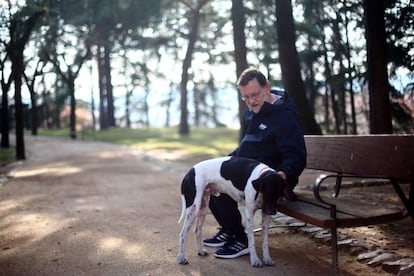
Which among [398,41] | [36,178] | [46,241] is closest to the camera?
[46,241]

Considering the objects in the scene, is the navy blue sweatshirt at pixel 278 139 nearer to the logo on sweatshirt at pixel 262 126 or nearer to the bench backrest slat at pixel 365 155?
the logo on sweatshirt at pixel 262 126

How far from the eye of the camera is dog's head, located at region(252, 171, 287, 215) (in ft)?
13.1

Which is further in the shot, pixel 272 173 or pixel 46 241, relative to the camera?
pixel 46 241

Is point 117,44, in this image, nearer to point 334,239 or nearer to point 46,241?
point 46,241

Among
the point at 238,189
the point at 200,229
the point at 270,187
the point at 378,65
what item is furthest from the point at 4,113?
the point at 270,187

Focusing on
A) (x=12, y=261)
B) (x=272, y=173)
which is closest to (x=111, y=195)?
(x=12, y=261)

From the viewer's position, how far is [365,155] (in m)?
4.85

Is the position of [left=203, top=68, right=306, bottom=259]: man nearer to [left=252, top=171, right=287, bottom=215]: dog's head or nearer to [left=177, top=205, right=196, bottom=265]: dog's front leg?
[left=252, top=171, right=287, bottom=215]: dog's head

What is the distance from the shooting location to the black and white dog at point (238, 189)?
4062 millimetres

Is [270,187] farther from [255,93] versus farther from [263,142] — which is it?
[255,93]

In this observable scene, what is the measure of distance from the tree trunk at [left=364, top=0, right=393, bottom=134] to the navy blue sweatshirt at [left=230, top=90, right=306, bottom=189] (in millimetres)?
4015

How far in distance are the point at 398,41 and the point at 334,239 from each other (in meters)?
7.00

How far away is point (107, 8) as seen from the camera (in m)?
22.4

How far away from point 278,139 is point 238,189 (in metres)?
0.62
